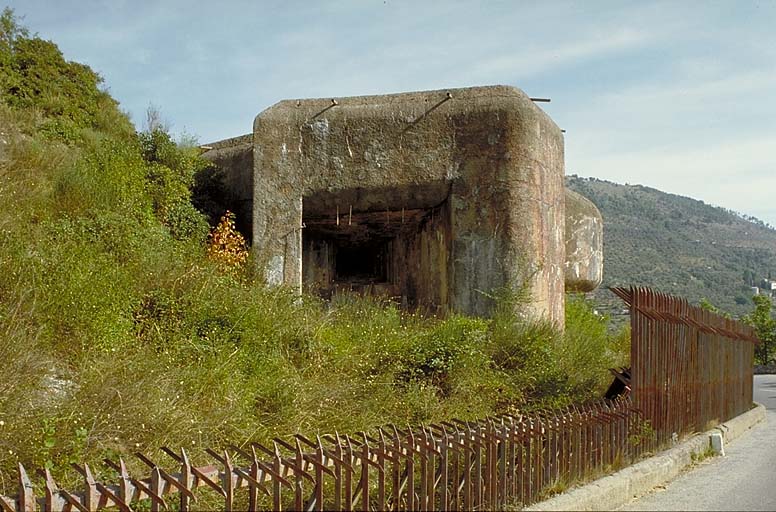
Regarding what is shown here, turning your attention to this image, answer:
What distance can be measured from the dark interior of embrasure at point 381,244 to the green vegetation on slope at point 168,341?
4.77 feet

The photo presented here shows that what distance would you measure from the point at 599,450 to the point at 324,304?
635 cm

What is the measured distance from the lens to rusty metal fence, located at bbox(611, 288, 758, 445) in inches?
311

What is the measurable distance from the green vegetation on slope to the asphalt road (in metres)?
1.82

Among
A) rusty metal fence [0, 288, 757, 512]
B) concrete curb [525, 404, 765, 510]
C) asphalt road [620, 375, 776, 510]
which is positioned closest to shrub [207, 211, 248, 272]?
rusty metal fence [0, 288, 757, 512]

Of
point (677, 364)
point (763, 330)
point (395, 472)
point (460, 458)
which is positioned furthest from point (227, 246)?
point (763, 330)

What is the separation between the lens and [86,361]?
23.5 ft

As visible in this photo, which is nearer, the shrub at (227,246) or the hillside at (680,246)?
the shrub at (227,246)

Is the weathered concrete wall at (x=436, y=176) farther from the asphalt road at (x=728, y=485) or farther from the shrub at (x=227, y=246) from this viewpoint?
the asphalt road at (x=728, y=485)

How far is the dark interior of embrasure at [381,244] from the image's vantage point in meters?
12.4

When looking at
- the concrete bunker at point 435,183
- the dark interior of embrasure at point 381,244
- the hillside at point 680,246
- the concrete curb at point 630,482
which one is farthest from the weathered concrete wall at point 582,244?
the hillside at point 680,246

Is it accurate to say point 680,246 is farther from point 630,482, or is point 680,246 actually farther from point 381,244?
point 630,482

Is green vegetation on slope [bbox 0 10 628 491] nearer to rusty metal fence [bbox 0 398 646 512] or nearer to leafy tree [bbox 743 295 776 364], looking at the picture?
rusty metal fence [bbox 0 398 646 512]

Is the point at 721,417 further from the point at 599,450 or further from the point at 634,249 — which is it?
the point at 634,249

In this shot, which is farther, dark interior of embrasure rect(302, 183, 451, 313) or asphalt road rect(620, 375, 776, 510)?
dark interior of embrasure rect(302, 183, 451, 313)
